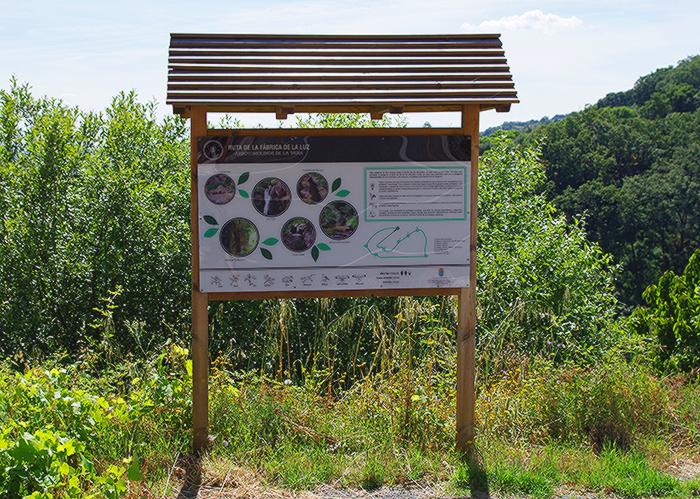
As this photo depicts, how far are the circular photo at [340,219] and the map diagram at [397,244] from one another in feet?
0.50

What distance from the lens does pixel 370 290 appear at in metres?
3.71

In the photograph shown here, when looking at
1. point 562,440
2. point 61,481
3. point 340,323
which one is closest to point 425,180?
point 340,323

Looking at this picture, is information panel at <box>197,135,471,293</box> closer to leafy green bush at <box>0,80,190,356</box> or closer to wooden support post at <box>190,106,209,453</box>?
wooden support post at <box>190,106,209,453</box>

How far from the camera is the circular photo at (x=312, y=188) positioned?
3678 mm

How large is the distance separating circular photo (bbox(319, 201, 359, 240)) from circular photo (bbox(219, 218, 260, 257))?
0.46m

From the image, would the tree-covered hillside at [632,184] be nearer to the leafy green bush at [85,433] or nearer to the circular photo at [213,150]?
the circular photo at [213,150]

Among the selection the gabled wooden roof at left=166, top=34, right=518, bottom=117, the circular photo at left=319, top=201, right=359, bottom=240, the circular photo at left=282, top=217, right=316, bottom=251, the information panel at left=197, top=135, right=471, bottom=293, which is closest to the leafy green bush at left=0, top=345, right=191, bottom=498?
the information panel at left=197, top=135, right=471, bottom=293

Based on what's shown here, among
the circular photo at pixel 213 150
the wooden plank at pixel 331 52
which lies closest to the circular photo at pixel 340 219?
the circular photo at pixel 213 150

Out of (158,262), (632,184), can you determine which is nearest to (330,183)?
(158,262)

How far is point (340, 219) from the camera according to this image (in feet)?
12.1

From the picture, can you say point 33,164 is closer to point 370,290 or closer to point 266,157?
point 266,157

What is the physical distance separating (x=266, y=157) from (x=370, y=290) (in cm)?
108

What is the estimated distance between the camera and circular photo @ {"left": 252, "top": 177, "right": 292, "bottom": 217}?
12.0 ft

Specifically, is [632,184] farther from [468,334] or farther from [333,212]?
[333,212]
